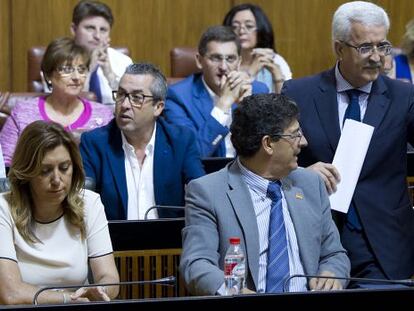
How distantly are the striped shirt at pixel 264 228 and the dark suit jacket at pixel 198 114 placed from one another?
1393 millimetres

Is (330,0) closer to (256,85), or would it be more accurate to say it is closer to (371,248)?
(256,85)

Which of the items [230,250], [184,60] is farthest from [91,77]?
[230,250]

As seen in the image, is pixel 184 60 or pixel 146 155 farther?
pixel 184 60

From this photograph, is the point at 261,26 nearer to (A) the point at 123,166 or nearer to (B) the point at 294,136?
(A) the point at 123,166

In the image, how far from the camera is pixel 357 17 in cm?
338

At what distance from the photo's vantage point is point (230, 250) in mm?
2943

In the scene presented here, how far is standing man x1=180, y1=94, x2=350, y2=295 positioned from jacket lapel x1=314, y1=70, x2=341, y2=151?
1.01 feet

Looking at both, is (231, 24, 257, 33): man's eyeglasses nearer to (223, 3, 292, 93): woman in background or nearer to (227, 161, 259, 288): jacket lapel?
(223, 3, 292, 93): woman in background

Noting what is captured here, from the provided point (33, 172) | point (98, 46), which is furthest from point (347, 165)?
point (98, 46)

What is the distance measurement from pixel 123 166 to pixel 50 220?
76 centimetres

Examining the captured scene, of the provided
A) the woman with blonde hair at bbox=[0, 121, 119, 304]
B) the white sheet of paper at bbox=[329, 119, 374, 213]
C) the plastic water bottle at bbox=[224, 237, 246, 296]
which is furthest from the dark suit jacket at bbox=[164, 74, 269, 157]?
the plastic water bottle at bbox=[224, 237, 246, 296]

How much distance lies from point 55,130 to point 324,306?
1.12m

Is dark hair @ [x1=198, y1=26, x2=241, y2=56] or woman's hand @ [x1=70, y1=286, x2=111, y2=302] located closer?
woman's hand @ [x1=70, y1=286, x2=111, y2=302]

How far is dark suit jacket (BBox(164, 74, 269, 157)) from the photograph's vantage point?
451cm
